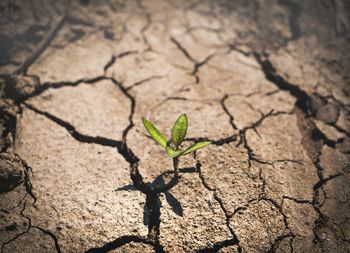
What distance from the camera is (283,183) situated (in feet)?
5.94

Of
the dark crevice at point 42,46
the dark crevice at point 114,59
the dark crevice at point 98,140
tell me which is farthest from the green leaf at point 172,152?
the dark crevice at point 42,46

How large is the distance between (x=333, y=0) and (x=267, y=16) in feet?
2.61

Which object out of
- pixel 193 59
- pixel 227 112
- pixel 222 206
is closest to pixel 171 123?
pixel 227 112

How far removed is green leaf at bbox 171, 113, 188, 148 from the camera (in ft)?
5.59

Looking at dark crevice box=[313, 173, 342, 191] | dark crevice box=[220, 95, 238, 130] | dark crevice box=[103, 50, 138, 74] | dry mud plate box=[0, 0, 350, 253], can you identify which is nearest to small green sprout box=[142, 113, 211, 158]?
dry mud plate box=[0, 0, 350, 253]

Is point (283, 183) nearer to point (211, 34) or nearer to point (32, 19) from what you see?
point (211, 34)

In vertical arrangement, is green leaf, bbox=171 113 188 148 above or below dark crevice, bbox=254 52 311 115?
below

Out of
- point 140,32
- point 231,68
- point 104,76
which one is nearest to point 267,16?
point 231,68

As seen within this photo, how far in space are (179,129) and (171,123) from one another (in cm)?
35

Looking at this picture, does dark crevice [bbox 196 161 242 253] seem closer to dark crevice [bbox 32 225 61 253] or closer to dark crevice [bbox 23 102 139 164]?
dark crevice [bbox 23 102 139 164]

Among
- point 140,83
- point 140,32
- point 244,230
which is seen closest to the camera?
point 244,230

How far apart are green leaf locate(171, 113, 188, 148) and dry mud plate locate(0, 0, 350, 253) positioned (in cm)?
18

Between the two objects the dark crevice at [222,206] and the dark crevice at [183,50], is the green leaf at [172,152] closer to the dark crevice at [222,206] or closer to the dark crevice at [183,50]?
the dark crevice at [222,206]

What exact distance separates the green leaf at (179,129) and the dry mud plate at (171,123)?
18cm
